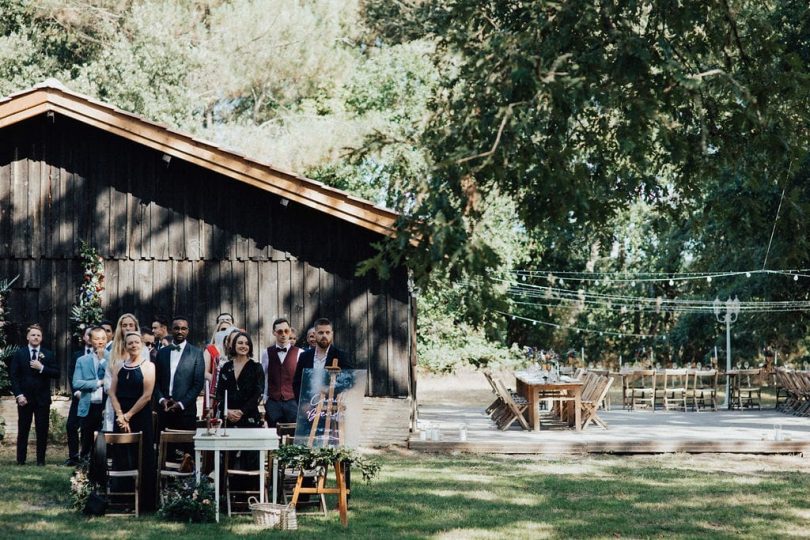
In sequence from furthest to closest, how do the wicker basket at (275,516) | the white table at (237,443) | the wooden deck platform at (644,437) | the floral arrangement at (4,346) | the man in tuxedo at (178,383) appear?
the floral arrangement at (4,346) → the wooden deck platform at (644,437) → the man in tuxedo at (178,383) → the white table at (237,443) → the wicker basket at (275,516)

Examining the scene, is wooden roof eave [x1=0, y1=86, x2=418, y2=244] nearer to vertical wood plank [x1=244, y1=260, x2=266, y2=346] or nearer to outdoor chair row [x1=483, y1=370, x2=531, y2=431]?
vertical wood plank [x1=244, y1=260, x2=266, y2=346]

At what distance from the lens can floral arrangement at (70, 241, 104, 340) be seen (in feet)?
51.2

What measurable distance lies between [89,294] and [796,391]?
14.2m

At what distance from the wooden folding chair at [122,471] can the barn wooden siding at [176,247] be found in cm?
568

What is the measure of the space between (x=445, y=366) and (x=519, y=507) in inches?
995

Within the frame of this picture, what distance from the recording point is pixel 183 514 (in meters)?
9.75

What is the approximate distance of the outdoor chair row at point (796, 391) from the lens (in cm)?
2159

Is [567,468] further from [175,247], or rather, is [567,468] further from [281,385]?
[175,247]

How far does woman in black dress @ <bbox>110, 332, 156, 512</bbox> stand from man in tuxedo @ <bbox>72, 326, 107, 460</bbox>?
80.4 inches

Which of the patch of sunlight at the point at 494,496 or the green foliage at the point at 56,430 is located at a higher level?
the green foliage at the point at 56,430

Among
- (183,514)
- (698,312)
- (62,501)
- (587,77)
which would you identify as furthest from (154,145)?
(698,312)

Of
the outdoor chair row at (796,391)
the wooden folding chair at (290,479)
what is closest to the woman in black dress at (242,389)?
the wooden folding chair at (290,479)

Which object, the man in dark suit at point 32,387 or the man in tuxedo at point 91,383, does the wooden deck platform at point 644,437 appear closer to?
the man in tuxedo at point 91,383

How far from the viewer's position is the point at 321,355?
35.6 ft
